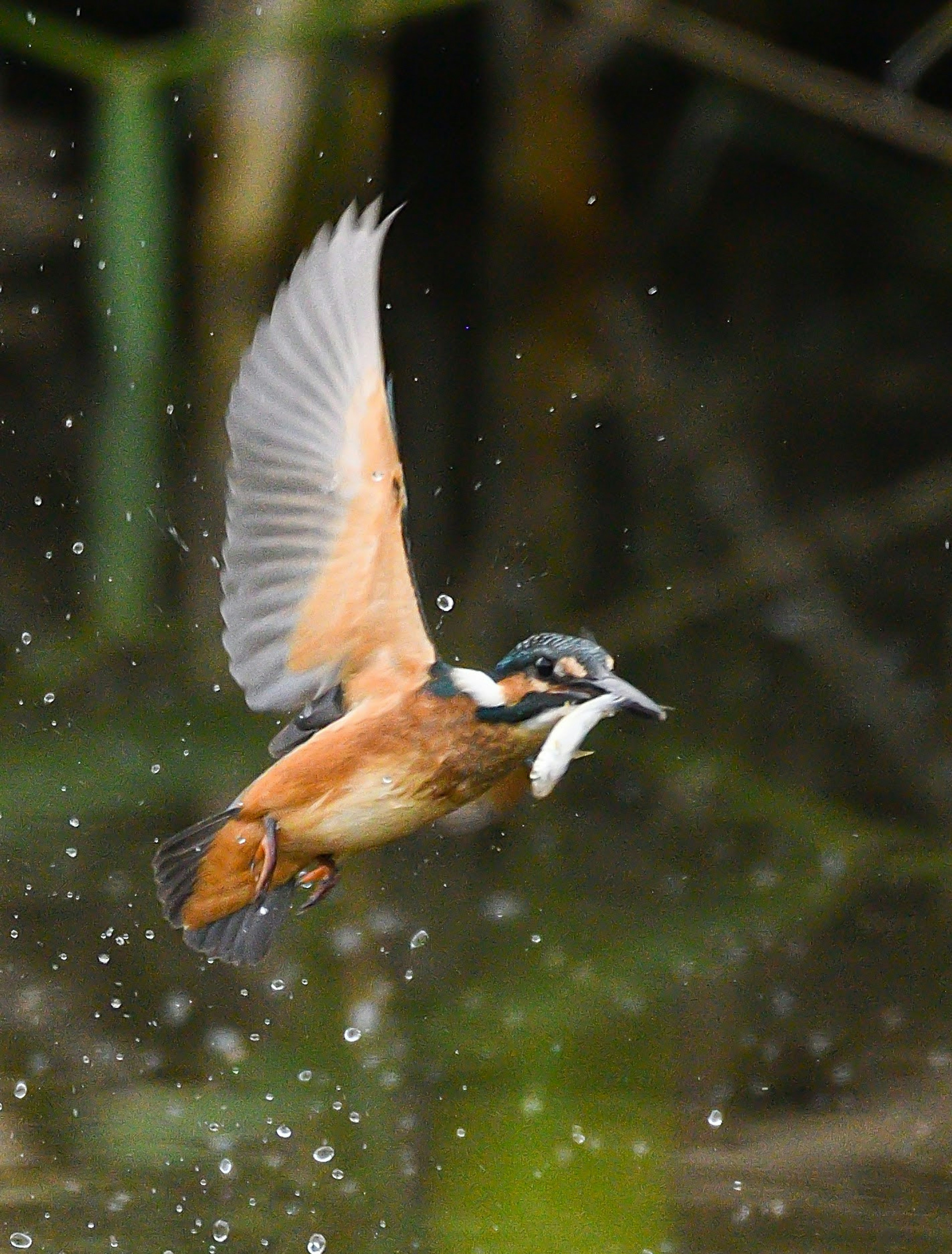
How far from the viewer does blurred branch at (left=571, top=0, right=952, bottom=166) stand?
4.11 metres

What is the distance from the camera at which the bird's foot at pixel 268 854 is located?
2254mm

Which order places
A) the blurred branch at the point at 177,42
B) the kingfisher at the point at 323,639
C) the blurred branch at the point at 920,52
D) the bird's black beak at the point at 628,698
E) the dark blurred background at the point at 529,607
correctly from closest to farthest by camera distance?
1. the bird's black beak at the point at 628,698
2. the kingfisher at the point at 323,639
3. the dark blurred background at the point at 529,607
4. the blurred branch at the point at 920,52
5. the blurred branch at the point at 177,42

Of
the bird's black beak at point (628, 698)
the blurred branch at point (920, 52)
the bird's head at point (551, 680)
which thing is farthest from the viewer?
the blurred branch at point (920, 52)

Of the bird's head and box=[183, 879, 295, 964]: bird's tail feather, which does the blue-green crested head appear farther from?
box=[183, 879, 295, 964]: bird's tail feather

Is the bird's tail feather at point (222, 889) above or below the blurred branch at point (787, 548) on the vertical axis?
above

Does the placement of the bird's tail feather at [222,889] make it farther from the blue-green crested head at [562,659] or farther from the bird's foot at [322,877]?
the blue-green crested head at [562,659]

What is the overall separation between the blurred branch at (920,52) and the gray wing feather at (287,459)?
168 centimetres

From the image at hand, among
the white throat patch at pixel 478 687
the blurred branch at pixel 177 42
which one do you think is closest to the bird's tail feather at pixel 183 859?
the white throat patch at pixel 478 687

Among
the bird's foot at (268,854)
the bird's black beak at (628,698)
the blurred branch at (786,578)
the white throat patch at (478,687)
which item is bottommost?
the blurred branch at (786,578)

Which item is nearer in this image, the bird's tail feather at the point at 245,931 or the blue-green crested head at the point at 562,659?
the blue-green crested head at the point at 562,659

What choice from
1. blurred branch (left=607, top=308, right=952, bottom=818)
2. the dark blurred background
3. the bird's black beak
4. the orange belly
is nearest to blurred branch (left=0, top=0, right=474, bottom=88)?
the dark blurred background

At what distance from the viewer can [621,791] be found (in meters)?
4.18

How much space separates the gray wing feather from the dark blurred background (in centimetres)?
64

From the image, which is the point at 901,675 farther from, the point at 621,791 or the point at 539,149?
the point at 539,149
